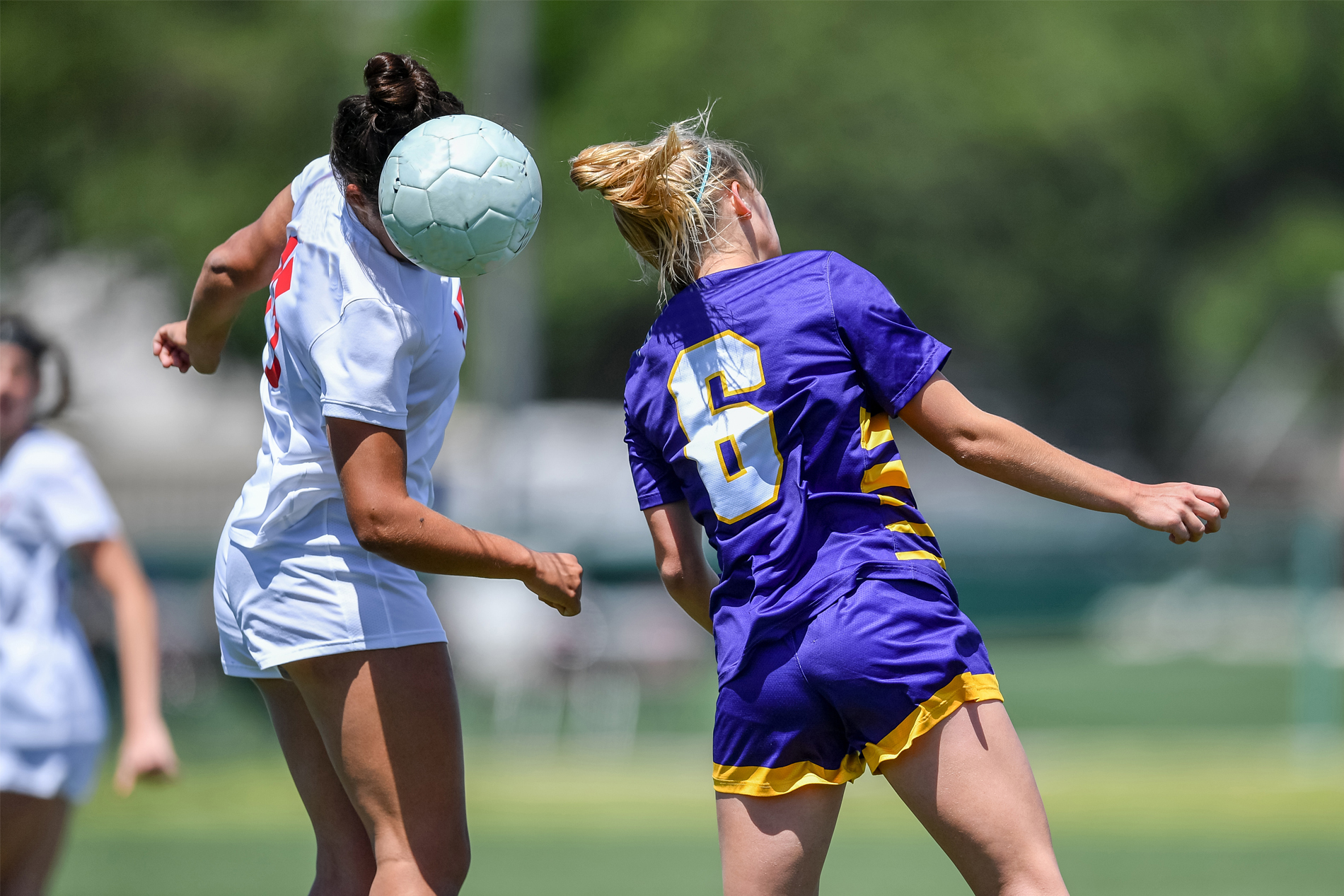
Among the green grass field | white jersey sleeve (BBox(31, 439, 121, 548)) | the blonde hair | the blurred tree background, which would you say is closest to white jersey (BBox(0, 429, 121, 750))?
white jersey sleeve (BBox(31, 439, 121, 548))

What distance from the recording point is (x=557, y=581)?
10.3ft

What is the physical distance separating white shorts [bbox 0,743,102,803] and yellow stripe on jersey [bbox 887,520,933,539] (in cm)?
265

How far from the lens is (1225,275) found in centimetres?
3675

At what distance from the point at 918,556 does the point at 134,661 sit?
2359 mm

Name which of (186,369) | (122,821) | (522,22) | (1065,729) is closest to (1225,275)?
(522,22)

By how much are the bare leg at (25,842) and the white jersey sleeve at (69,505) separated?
75cm

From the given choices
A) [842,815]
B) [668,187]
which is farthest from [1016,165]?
[668,187]

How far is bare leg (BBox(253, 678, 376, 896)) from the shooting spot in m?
3.49

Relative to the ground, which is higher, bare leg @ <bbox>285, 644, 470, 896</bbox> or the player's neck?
the player's neck

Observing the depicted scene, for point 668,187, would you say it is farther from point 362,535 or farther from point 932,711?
point 932,711

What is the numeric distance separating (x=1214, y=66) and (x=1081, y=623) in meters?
23.1

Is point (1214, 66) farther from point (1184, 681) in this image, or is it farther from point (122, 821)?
point (122, 821)

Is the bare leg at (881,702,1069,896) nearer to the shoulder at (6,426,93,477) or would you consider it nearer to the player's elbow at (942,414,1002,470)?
the player's elbow at (942,414,1002,470)

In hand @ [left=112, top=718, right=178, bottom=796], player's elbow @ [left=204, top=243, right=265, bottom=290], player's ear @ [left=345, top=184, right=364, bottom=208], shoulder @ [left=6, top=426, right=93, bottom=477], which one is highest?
player's ear @ [left=345, top=184, right=364, bottom=208]
